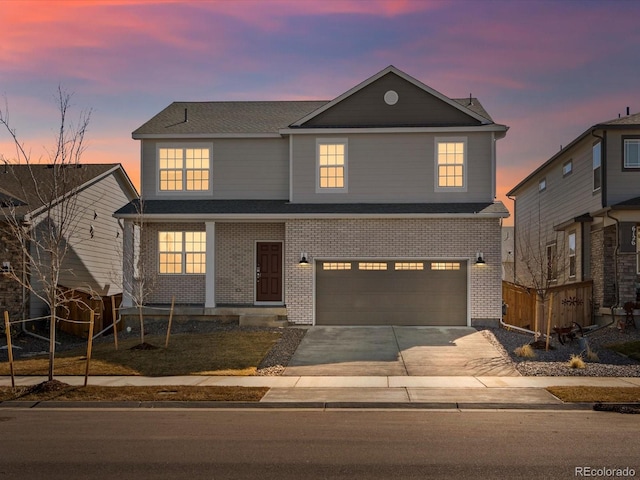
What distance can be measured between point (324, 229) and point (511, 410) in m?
12.0

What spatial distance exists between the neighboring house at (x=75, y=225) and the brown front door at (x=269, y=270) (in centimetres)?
500

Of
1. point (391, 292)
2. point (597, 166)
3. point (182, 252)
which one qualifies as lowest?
point (391, 292)

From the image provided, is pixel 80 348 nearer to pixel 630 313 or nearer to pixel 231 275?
pixel 231 275

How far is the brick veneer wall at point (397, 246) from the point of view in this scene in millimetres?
22781

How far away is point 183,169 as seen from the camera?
2531 centimetres

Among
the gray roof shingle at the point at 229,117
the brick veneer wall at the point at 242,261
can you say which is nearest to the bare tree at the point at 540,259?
the gray roof shingle at the point at 229,117

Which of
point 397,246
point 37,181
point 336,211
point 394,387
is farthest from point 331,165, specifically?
A: point 394,387

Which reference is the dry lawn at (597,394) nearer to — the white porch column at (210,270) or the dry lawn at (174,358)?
the dry lawn at (174,358)

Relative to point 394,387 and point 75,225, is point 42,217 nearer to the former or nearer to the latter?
point 75,225

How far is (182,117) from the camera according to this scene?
26.6m

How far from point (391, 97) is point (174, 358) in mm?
12057

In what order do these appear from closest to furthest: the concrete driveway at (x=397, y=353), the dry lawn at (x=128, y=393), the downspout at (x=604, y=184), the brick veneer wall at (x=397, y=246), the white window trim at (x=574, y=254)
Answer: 1. the dry lawn at (x=128, y=393)
2. the concrete driveway at (x=397, y=353)
3. the downspout at (x=604, y=184)
4. the brick veneer wall at (x=397, y=246)
5. the white window trim at (x=574, y=254)

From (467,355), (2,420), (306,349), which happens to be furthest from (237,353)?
(2,420)

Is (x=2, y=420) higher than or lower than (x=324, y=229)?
lower
